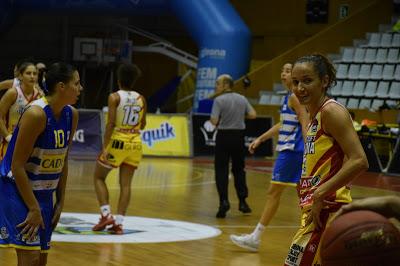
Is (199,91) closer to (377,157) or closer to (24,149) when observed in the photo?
(377,157)

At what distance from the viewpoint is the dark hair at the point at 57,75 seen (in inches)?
209

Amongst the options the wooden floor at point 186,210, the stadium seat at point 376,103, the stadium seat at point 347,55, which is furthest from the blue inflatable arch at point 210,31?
the wooden floor at point 186,210

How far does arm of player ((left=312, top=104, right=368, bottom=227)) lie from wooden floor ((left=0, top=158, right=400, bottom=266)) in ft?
12.6

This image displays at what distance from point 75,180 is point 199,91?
392 inches

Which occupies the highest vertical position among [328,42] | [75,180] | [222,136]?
[328,42]

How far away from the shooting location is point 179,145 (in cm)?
2133

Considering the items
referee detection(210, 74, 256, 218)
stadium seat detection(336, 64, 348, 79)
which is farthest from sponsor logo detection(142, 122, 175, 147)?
referee detection(210, 74, 256, 218)

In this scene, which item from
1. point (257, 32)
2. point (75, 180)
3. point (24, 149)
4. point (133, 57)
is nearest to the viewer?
point (24, 149)

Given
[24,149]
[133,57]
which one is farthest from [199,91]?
[24,149]

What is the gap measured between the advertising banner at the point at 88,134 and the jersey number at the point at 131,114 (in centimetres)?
1070

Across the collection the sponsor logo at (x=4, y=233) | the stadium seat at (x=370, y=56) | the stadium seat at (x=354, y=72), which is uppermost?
the stadium seat at (x=370, y=56)

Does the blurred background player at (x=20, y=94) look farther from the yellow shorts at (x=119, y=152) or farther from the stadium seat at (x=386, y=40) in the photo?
the stadium seat at (x=386, y=40)

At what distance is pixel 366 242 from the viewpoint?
2447mm

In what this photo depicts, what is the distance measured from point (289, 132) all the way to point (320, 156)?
4.87 metres
